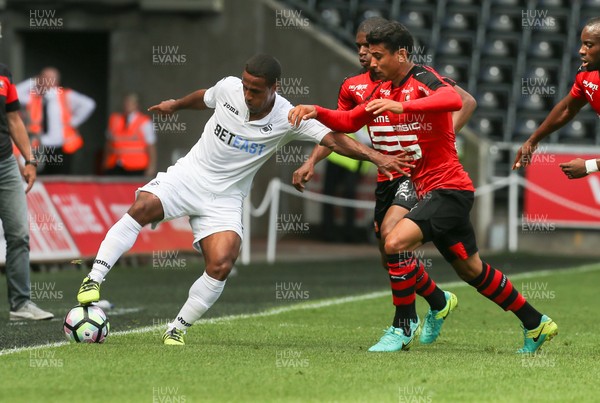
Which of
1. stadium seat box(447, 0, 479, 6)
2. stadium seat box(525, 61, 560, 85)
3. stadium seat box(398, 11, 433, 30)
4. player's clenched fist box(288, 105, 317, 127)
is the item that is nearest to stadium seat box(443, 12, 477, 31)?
stadium seat box(447, 0, 479, 6)

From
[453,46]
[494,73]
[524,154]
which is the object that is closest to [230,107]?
[524,154]

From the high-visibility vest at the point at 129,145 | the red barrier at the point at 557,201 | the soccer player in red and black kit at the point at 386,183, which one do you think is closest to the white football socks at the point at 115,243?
the soccer player in red and black kit at the point at 386,183

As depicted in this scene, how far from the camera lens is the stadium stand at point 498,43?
23.3 meters

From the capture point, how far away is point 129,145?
753 inches

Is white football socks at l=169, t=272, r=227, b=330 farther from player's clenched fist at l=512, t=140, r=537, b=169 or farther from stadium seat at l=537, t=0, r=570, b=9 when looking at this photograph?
stadium seat at l=537, t=0, r=570, b=9

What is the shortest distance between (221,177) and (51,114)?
10084 mm

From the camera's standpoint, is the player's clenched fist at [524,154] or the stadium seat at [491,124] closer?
the player's clenched fist at [524,154]

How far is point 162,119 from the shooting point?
21016 millimetres

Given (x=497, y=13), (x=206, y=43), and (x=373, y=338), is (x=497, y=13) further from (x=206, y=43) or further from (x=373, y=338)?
(x=373, y=338)

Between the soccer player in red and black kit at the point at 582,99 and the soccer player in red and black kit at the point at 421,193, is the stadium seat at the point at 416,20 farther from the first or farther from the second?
the soccer player in red and black kit at the point at 421,193

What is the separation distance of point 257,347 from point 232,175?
1218 millimetres

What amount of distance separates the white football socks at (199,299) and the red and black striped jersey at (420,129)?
51.5 inches

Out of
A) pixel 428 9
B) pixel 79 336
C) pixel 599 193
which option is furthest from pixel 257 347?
pixel 428 9

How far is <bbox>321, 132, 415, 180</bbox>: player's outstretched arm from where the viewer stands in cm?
822
